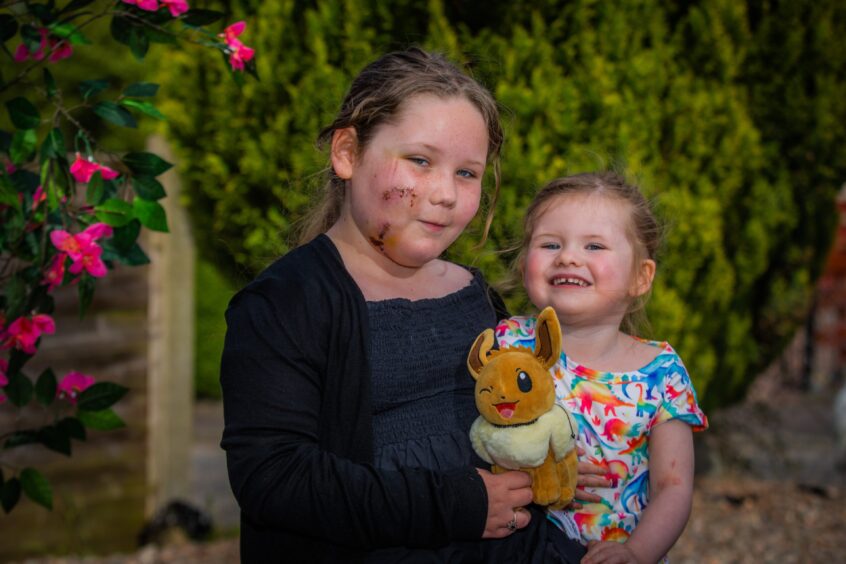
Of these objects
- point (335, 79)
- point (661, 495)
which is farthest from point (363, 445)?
point (335, 79)

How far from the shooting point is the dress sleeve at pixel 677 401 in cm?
189

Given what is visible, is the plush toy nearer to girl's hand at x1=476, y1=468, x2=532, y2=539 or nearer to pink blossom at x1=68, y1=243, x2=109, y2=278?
girl's hand at x1=476, y1=468, x2=532, y2=539

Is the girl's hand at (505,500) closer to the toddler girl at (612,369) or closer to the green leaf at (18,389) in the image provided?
the toddler girl at (612,369)

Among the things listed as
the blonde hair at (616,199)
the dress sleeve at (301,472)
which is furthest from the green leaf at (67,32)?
the blonde hair at (616,199)

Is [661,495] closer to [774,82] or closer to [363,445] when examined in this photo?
[363,445]

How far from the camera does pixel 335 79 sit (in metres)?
3.36

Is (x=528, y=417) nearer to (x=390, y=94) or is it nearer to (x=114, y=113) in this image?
(x=390, y=94)

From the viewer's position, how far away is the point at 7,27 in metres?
2.30

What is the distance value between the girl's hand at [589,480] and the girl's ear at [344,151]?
730 millimetres

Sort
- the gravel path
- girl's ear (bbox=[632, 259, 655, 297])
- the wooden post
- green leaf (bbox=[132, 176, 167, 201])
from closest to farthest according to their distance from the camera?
1. girl's ear (bbox=[632, 259, 655, 297])
2. green leaf (bbox=[132, 176, 167, 201])
3. the gravel path
4. the wooden post

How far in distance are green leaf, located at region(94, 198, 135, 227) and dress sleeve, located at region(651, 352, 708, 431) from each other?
4.28ft

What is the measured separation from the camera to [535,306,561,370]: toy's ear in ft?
5.77

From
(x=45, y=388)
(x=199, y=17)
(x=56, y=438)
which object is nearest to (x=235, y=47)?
(x=199, y=17)

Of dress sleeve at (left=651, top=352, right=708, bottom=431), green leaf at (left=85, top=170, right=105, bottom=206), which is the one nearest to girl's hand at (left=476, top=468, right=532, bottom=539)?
dress sleeve at (left=651, top=352, right=708, bottom=431)
